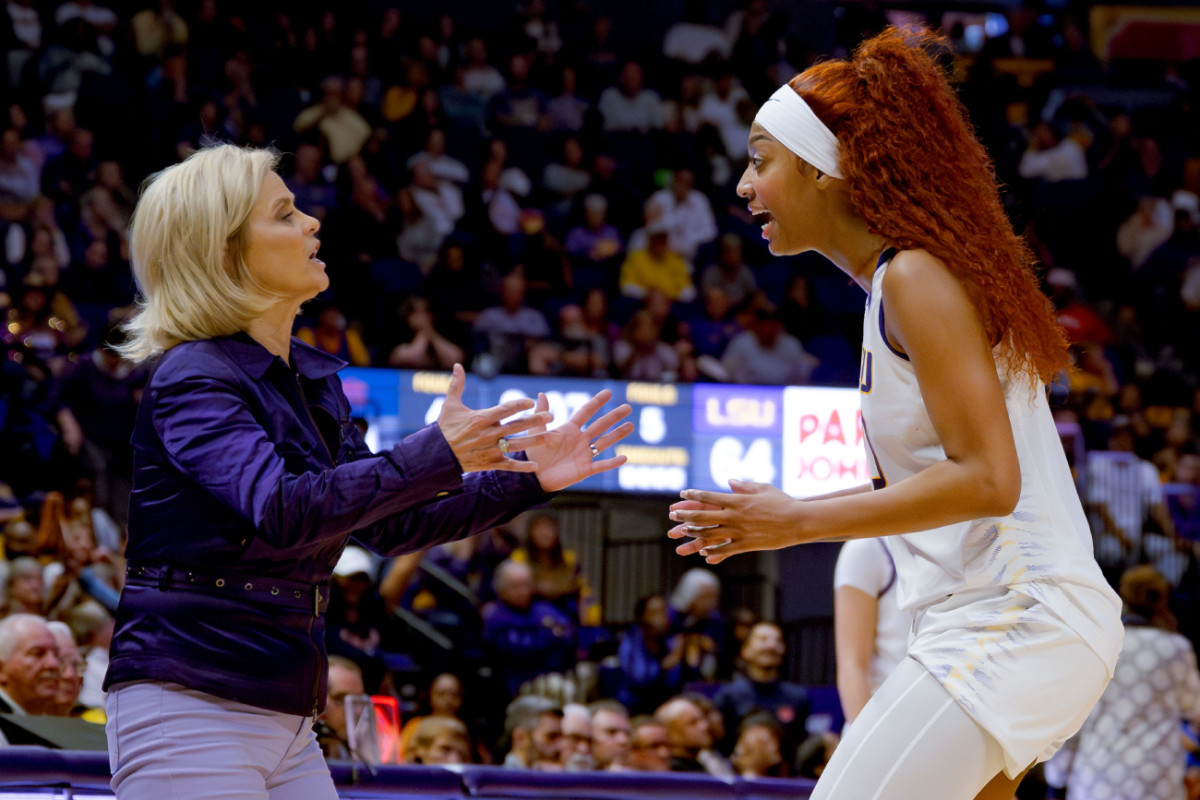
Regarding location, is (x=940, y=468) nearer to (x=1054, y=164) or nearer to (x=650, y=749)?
(x=650, y=749)

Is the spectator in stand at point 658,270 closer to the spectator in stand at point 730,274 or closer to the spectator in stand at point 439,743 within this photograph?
the spectator in stand at point 730,274

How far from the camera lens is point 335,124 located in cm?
1048

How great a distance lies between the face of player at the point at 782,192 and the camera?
7.30ft

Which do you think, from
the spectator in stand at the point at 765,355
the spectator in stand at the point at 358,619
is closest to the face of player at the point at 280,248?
the spectator in stand at the point at 358,619

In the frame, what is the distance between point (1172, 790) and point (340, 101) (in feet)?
25.7

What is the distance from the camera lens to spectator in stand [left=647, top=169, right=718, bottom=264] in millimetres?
10789

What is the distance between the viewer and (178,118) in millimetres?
9914

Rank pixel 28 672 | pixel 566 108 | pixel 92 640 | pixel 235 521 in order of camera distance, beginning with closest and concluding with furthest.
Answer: pixel 235 521, pixel 28 672, pixel 92 640, pixel 566 108

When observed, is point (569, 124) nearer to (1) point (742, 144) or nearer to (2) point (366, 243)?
(1) point (742, 144)

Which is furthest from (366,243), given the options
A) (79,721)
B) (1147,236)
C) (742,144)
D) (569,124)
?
(1147,236)

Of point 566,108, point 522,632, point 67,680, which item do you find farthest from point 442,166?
point 67,680

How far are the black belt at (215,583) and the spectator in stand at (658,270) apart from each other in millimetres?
8228

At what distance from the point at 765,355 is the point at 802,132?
7678 millimetres

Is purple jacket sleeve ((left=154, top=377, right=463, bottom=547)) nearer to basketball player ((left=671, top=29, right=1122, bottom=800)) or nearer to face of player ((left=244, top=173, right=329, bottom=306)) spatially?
face of player ((left=244, top=173, right=329, bottom=306))
